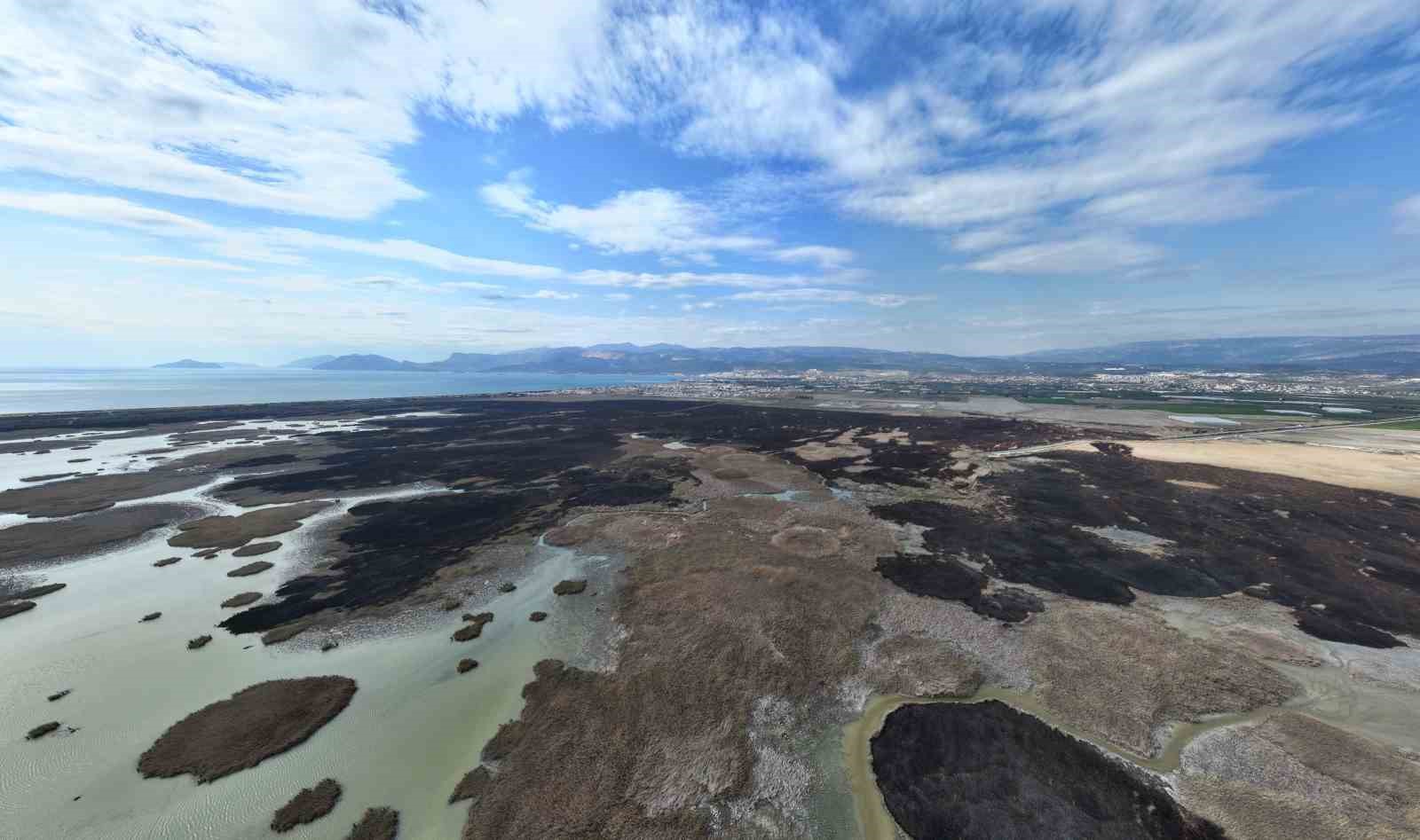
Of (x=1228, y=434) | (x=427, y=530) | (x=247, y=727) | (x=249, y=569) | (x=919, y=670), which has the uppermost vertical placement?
(x=249, y=569)

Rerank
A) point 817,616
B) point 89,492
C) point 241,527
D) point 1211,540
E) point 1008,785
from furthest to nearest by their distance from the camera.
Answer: point 89,492
point 241,527
point 1211,540
point 817,616
point 1008,785

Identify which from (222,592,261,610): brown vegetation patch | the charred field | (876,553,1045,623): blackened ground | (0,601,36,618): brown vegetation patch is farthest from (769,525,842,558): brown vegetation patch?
(0,601,36,618): brown vegetation patch

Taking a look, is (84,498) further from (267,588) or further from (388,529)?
(267,588)

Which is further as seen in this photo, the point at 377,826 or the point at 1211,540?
the point at 1211,540

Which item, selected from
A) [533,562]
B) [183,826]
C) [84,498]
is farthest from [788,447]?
[84,498]

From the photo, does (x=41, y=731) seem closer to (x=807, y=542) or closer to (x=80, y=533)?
(x=80, y=533)

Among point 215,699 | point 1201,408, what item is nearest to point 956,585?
point 215,699

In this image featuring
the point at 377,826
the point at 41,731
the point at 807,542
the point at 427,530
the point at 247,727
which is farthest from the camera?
the point at 427,530

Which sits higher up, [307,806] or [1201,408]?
[307,806]
